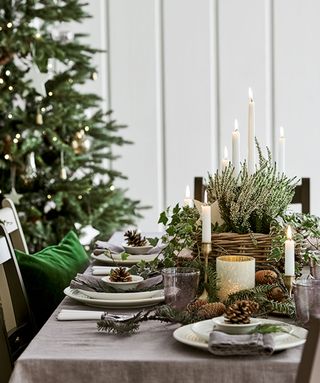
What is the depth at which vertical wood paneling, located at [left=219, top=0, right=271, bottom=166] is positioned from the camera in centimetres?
505

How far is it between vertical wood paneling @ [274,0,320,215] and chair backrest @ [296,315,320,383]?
370 centimetres

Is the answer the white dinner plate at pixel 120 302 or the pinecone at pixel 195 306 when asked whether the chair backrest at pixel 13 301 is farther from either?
the pinecone at pixel 195 306

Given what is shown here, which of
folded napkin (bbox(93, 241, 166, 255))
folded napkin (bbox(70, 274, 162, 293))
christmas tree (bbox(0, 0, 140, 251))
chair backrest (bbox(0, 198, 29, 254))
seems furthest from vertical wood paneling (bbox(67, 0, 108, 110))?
folded napkin (bbox(70, 274, 162, 293))

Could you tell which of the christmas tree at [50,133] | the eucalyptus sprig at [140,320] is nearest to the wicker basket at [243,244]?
the eucalyptus sprig at [140,320]

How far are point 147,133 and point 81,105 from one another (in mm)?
476

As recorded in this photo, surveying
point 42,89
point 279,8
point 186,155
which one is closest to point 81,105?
point 42,89

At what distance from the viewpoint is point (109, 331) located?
1.89m

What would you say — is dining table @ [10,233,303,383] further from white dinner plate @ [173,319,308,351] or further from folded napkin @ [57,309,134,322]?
folded napkin @ [57,309,134,322]

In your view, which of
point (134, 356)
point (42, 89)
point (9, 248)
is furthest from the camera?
point (42, 89)

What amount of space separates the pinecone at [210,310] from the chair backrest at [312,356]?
54 centimetres

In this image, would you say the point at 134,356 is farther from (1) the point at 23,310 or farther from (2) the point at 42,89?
(2) the point at 42,89

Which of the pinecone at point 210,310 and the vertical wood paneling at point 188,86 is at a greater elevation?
the vertical wood paneling at point 188,86

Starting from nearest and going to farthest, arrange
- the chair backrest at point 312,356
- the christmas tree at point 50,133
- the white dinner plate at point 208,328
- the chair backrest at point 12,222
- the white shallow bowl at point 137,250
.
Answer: the chair backrest at point 312,356 → the white dinner plate at point 208,328 → the white shallow bowl at point 137,250 → the chair backrest at point 12,222 → the christmas tree at point 50,133

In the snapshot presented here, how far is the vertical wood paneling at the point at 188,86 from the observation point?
5121mm
